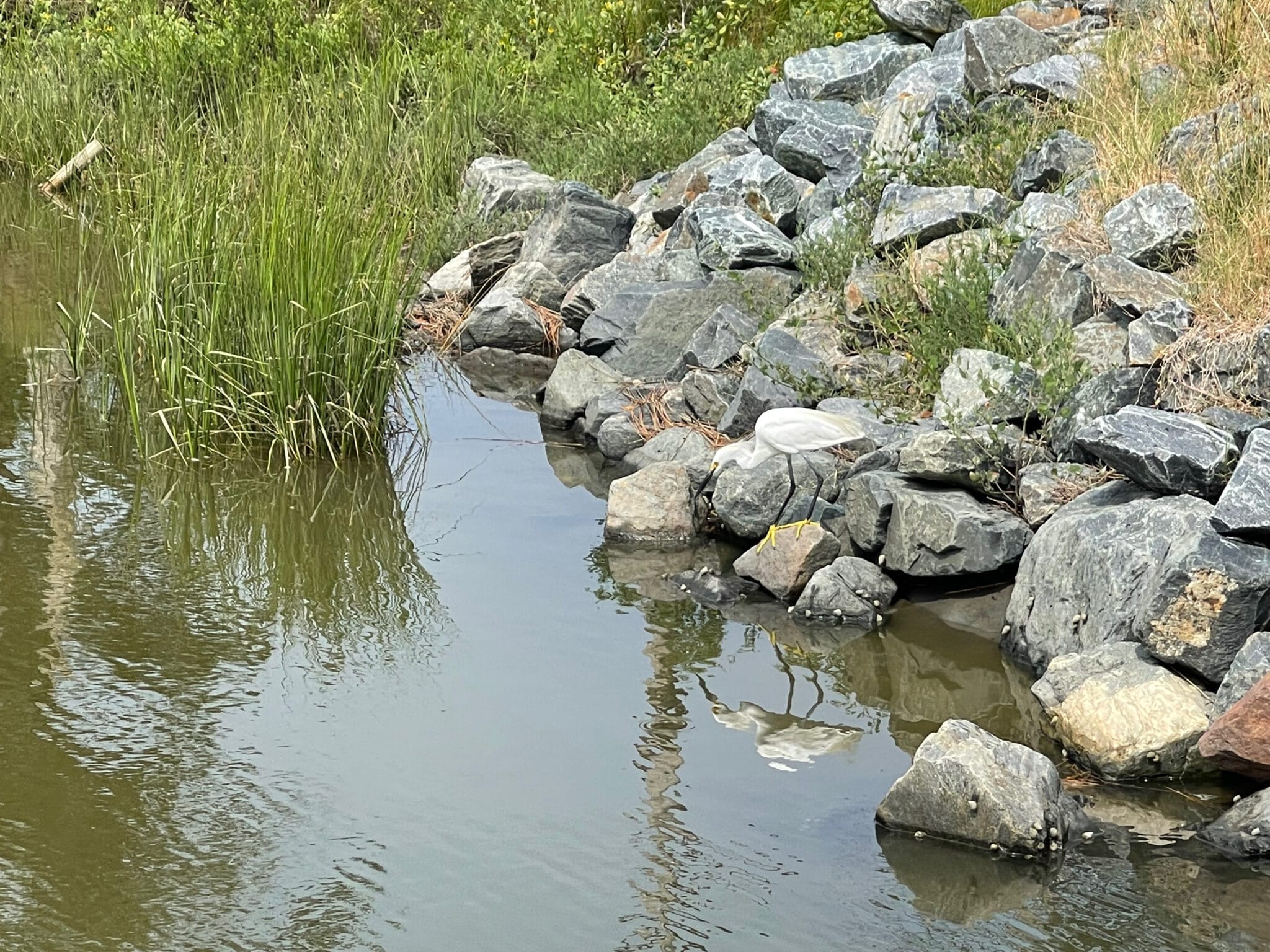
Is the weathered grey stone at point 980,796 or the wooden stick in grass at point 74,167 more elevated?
the wooden stick in grass at point 74,167

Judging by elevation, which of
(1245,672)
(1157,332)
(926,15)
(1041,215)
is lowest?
(1245,672)

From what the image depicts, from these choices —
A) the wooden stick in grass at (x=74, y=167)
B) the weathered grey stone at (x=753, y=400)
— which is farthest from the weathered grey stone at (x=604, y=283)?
the wooden stick in grass at (x=74, y=167)

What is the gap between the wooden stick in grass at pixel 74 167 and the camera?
36.5ft

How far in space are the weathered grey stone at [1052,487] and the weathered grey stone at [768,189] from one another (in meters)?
3.15

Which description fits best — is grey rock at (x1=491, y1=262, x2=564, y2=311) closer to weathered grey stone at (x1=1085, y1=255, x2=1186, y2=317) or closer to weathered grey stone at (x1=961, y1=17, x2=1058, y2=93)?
weathered grey stone at (x1=961, y1=17, x2=1058, y2=93)

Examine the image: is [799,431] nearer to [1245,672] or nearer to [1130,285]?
[1130,285]

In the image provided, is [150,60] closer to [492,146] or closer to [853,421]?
[492,146]

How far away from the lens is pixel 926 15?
846 cm

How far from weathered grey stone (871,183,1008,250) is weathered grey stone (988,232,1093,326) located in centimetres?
55

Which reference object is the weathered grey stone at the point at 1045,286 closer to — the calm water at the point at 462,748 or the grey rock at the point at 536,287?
the calm water at the point at 462,748

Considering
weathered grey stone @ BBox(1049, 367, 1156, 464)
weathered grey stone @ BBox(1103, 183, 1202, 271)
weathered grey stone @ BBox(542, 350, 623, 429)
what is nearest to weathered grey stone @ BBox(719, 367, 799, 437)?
weathered grey stone @ BBox(542, 350, 623, 429)

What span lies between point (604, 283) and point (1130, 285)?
3.28m

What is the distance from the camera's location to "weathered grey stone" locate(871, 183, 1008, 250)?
6625 mm

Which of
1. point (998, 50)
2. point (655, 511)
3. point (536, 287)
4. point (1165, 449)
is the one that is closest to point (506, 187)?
point (536, 287)
